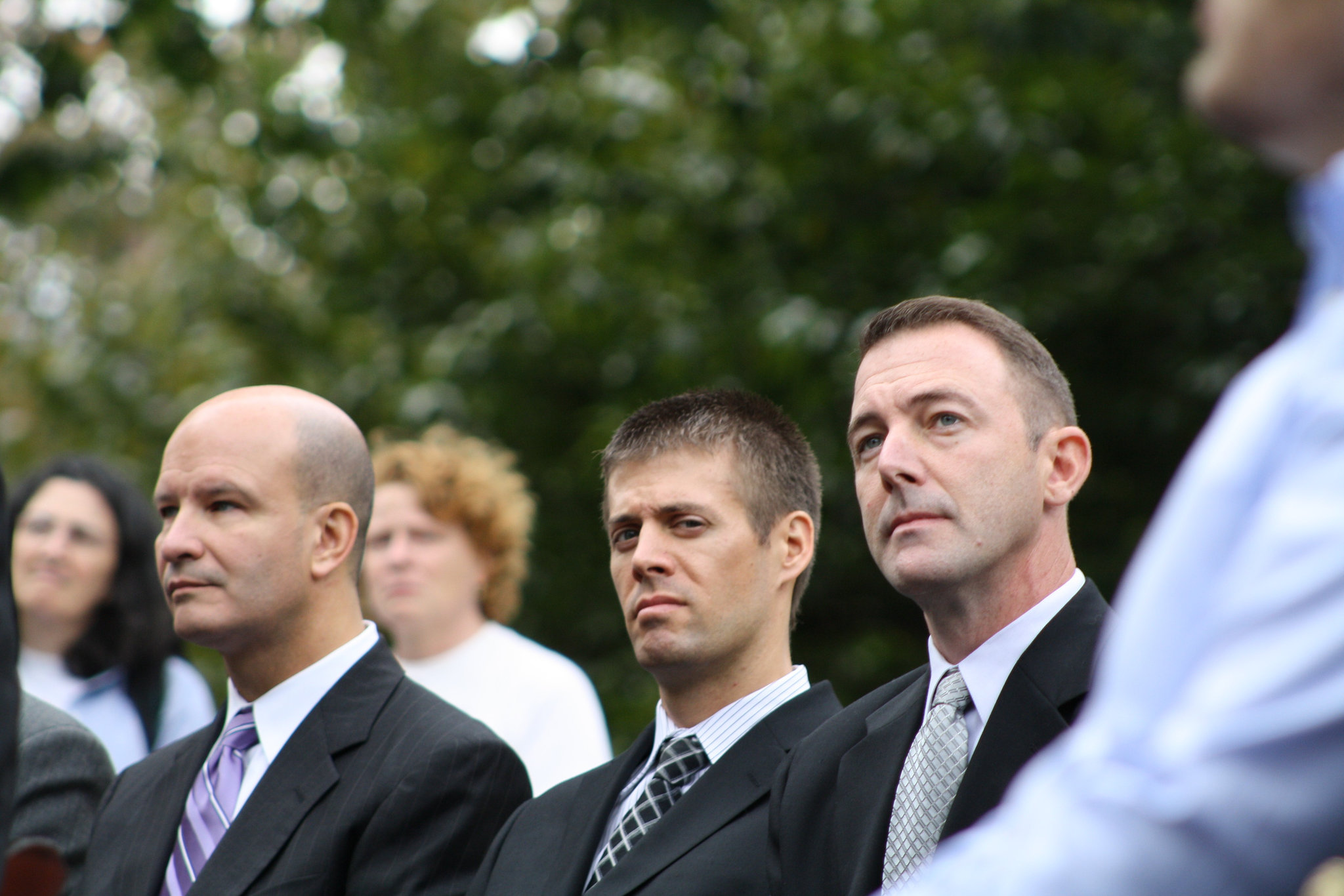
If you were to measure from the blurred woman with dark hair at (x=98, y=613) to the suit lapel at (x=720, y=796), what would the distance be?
2.52 m

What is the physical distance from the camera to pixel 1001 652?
265 centimetres

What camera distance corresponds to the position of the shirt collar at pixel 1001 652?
8.61 ft

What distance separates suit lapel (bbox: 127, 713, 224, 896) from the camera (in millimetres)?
3379

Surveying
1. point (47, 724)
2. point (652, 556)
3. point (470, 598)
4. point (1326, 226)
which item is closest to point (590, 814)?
point (652, 556)

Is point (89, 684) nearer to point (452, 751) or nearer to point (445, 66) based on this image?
point (452, 751)

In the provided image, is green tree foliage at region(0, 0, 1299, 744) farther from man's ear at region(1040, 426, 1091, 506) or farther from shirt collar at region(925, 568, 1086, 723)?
shirt collar at region(925, 568, 1086, 723)

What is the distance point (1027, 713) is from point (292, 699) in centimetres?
189

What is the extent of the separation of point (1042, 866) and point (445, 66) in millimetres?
7921

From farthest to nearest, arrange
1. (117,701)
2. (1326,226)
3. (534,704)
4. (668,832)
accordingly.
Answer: (117,701) < (534,704) < (668,832) < (1326,226)

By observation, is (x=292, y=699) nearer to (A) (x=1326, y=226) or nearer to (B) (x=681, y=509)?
(B) (x=681, y=509)

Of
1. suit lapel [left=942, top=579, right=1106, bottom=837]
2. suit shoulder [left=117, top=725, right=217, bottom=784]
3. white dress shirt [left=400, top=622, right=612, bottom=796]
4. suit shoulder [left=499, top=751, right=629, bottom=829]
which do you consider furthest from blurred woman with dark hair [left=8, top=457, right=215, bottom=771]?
suit lapel [left=942, top=579, right=1106, bottom=837]

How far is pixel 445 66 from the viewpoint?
8.20 m

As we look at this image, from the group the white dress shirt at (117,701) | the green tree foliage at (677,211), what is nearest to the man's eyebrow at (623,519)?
the white dress shirt at (117,701)

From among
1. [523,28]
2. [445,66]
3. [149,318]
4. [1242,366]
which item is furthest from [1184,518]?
[149,318]
